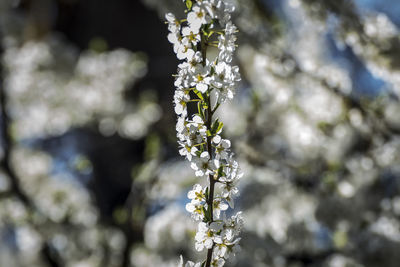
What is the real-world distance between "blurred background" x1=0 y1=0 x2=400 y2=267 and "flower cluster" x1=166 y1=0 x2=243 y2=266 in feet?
4.84

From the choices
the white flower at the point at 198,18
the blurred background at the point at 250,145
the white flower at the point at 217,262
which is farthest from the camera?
the blurred background at the point at 250,145

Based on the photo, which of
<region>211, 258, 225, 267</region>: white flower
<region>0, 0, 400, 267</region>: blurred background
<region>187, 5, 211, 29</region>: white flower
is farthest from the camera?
<region>0, 0, 400, 267</region>: blurred background

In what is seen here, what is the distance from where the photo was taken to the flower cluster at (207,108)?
0.89 meters

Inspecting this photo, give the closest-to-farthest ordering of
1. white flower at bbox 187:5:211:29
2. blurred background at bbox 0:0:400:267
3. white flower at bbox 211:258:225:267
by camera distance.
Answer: white flower at bbox 187:5:211:29 < white flower at bbox 211:258:225:267 < blurred background at bbox 0:0:400:267

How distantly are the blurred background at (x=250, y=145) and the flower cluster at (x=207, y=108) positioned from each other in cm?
147

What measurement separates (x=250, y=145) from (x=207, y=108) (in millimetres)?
2409

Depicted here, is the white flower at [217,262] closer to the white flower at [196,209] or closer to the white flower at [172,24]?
the white flower at [196,209]

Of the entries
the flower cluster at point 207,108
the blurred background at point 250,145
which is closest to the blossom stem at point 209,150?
the flower cluster at point 207,108

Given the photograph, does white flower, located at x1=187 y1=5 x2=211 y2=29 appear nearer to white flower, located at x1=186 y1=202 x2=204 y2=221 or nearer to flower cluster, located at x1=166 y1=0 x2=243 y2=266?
flower cluster, located at x1=166 y1=0 x2=243 y2=266

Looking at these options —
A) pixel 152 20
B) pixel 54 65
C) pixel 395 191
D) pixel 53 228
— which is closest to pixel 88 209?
pixel 53 228

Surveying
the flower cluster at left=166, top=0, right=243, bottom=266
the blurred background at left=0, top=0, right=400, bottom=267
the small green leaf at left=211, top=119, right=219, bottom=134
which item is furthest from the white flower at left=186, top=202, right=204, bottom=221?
the blurred background at left=0, top=0, right=400, bottom=267

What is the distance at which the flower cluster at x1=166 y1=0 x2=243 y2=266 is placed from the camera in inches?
35.1

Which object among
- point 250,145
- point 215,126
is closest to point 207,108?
point 215,126

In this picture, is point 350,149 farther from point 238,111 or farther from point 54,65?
point 54,65
